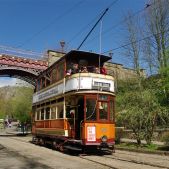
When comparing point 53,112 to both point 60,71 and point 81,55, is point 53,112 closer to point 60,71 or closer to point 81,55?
point 60,71

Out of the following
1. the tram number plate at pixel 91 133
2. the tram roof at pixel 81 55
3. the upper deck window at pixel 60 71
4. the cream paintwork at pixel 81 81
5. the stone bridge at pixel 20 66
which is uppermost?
the stone bridge at pixel 20 66

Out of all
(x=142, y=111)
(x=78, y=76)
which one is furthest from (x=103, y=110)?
(x=142, y=111)

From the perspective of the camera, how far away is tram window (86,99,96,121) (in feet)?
59.4

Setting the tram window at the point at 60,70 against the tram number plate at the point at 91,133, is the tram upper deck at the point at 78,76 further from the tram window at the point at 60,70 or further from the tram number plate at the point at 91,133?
the tram number plate at the point at 91,133

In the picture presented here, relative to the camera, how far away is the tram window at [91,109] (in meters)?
18.1

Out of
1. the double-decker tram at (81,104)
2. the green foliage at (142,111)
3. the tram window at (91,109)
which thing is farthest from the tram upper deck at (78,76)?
the green foliage at (142,111)

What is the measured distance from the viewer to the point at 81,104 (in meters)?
18.5

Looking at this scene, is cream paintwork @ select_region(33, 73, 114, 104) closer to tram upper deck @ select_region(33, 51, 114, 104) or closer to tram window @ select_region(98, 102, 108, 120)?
tram upper deck @ select_region(33, 51, 114, 104)

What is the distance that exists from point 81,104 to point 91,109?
63 cm

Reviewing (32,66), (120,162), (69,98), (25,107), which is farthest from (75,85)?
(25,107)

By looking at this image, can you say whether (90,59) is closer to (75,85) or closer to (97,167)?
(75,85)

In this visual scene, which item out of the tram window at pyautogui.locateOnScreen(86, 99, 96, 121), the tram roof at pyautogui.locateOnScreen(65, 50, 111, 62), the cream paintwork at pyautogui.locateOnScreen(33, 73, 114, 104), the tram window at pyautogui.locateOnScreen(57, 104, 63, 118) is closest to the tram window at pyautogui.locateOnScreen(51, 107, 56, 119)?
the tram window at pyautogui.locateOnScreen(57, 104, 63, 118)

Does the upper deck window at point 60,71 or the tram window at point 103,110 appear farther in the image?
the upper deck window at point 60,71

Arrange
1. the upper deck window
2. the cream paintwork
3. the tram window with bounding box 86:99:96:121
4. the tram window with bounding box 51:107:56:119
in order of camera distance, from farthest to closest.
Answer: the tram window with bounding box 51:107:56:119 < the upper deck window < the cream paintwork < the tram window with bounding box 86:99:96:121
